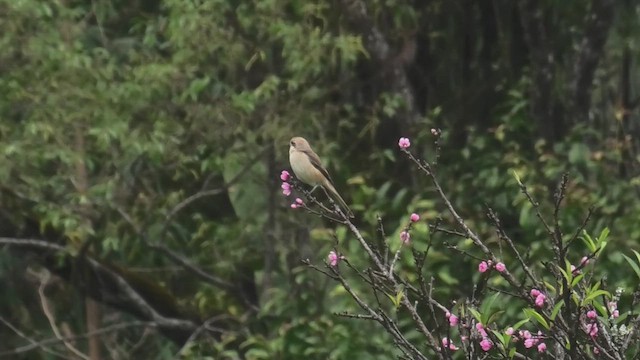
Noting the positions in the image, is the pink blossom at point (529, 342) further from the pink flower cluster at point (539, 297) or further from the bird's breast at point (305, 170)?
the bird's breast at point (305, 170)

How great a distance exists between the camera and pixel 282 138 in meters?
8.00

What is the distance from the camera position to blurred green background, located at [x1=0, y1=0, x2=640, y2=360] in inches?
295

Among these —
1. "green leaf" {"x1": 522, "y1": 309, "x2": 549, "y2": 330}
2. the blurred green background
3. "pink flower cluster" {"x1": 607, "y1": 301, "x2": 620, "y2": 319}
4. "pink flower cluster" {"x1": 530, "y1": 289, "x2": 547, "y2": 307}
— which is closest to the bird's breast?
the blurred green background

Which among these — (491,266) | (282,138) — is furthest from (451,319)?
(282,138)

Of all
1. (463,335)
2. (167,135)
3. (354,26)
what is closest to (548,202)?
(354,26)

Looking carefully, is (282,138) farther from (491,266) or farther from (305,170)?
(491,266)

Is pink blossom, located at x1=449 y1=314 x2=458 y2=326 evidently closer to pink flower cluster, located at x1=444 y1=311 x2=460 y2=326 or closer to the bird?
pink flower cluster, located at x1=444 y1=311 x2=460 y2=326

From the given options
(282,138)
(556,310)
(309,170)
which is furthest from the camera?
(282,138)

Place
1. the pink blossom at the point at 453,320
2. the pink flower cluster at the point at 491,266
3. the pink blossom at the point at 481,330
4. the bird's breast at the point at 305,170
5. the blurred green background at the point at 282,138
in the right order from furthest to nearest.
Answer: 1. the blurred green background at the point at 282,138
2. the bird's breast at the point at 305,170
3. the pink blossom at the point at 453,320
4. the pink flower cluster at the point at 491,266
5. the pink blossom at the point at 481,330

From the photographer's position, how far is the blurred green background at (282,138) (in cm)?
750

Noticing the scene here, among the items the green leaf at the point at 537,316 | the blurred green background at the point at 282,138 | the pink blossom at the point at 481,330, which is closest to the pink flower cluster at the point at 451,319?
the pink blossom at the point at 481,330

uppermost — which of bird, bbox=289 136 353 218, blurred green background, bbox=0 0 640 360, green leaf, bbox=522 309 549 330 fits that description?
green leaf, bbox=522 309 549 330

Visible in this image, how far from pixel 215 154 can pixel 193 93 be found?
0.57m

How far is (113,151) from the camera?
26.3ft
